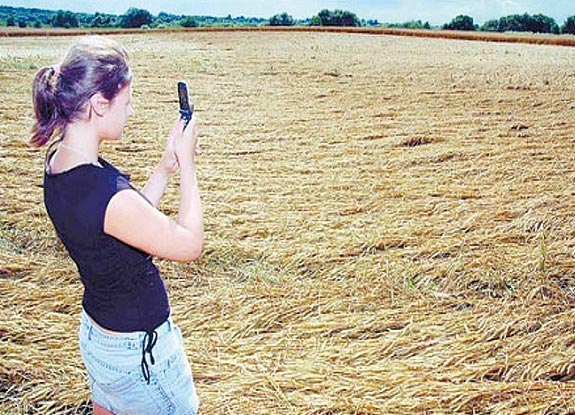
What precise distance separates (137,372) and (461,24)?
4512cm

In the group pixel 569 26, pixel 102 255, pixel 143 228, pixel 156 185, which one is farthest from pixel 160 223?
pixel 569 26

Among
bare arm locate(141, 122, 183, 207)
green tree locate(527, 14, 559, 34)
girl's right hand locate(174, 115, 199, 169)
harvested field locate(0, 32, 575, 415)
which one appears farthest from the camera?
green tree locate(527, 14, 559, 34)

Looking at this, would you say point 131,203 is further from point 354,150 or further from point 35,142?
point 354,150

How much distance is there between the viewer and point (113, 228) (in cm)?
141

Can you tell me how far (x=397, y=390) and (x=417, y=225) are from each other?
5.98ft

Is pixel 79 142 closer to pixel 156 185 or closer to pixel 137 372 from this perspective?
pixel 156 185

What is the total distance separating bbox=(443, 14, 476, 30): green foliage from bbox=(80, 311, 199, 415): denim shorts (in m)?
44.2

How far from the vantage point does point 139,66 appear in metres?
15.6

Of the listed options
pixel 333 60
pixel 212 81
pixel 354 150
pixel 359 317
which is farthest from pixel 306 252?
pixel 333 60

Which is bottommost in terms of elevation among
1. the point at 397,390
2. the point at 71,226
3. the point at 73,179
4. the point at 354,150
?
the point at 397,390

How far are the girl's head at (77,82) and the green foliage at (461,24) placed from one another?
44226mm

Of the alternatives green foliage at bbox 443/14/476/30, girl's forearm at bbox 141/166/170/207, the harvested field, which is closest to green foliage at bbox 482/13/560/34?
green foliage at bbox 443/14/476/30

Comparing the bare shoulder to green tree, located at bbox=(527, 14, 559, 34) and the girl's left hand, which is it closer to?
the girl's left hand

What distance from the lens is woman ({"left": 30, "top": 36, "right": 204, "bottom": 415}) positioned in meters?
1.41
